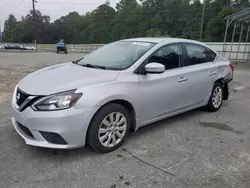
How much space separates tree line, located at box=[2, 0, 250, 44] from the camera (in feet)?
178

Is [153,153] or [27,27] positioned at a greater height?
[27,27]

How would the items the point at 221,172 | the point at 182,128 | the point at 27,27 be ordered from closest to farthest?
1. the point at 221,172
2. the point at 182,128
3. the point at 27,27

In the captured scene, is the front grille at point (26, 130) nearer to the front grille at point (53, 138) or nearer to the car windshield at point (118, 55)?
the front grille at point (53, 138)

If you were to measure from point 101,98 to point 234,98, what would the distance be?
4.56 metres

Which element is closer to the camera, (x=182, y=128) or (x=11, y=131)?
(x=11, y=131)

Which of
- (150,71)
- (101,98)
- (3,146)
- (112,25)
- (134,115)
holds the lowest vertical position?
(3,146)

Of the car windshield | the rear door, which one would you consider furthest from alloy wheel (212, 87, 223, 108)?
the car windshield

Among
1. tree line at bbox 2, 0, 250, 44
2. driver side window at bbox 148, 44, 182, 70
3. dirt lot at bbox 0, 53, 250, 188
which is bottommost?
dirt lot at bbox 0, 53, 250, 188

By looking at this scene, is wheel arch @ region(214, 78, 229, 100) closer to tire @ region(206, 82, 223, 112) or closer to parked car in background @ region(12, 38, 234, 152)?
tire @ region(206, 82, 223, 112)

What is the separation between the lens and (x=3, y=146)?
325 centimetres

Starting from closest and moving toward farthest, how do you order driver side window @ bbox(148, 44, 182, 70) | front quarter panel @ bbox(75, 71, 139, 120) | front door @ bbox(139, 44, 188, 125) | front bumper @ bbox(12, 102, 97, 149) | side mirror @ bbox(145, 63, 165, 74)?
front bumper @ bbox(12, 102, 97, 149) → front quarter panel @ bbox(75, 71, 139, 120) → side mirror @ bbox(145, 63, 165, 74) → front door @ bbox(139, 44, 188, 125) → driver side window @ bbox(148, 44, 182, 70)

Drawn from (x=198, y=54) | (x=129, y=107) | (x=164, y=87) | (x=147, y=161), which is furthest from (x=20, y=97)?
(x=198, y=54)

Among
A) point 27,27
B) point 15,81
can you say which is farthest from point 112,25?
point 15,81

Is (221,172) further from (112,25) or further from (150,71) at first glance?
(112,25)
